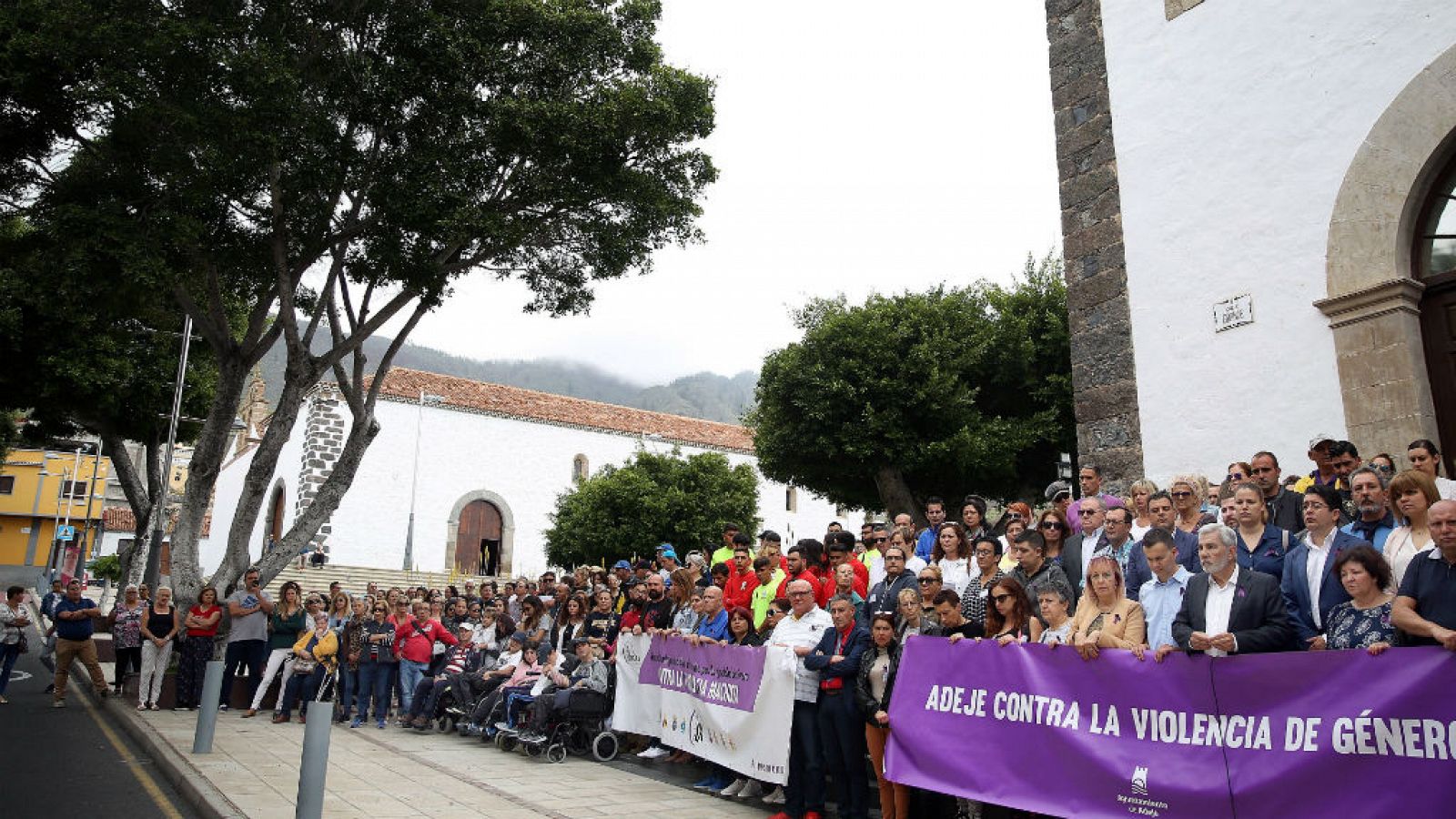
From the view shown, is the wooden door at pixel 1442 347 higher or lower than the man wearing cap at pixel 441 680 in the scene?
higher

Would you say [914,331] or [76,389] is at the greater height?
[914,331]

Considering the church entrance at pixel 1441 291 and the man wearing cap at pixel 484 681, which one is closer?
the church entrance at pixel 1441 291

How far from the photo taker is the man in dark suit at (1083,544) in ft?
19.8

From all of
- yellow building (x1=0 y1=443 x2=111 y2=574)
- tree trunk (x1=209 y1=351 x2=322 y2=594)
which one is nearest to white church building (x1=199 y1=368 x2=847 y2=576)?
tree trunk (x1=209 y1=351 x2=322 y2=594)

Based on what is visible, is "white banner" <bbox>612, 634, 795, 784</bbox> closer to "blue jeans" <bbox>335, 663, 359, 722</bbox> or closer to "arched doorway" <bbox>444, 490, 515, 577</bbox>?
"blue jeans" <bbox>335, 663, 359, 722</bbox>

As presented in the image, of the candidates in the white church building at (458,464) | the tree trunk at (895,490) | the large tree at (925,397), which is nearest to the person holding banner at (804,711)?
the large tree at (925,397)

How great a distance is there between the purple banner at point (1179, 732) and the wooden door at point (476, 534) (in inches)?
1244

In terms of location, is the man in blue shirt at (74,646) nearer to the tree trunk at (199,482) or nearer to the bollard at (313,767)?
the tree trunk at (199,482)

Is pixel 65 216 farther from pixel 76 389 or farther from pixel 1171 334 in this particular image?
pixel 1171 334

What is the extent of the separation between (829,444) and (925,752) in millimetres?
15264

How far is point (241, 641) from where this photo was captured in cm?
1202

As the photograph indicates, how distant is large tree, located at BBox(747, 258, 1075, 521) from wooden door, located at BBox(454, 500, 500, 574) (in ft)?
56.9

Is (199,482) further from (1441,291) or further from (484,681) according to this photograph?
(1441,291)

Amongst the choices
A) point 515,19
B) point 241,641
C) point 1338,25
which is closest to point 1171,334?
point 1338,25
